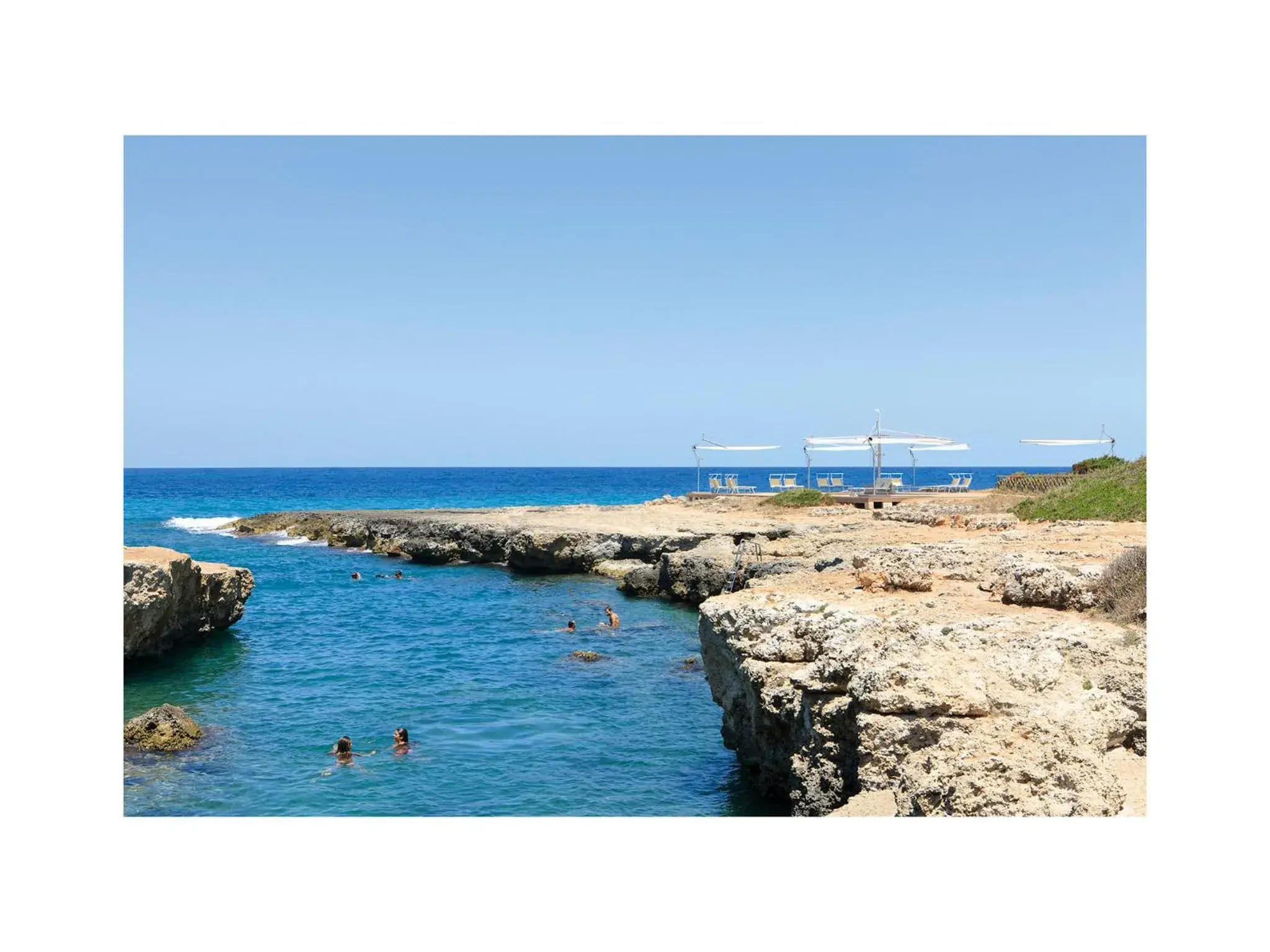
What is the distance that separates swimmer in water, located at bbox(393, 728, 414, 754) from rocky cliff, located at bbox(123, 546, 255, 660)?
6259 mm

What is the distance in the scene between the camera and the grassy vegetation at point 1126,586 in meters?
A: 7.84

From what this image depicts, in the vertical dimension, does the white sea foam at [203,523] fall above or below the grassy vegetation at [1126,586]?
below

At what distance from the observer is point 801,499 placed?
120ft

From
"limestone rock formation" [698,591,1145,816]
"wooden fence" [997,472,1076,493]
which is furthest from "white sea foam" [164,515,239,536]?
"limestone rock formation" [698,591,1145,816]

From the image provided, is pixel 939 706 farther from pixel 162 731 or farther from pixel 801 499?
pixel 801 499

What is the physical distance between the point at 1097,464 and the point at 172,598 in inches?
1233

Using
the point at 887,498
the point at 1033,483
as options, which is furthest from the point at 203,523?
the point at 1033,483

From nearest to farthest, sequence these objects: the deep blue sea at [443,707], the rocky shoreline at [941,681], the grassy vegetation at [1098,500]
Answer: the rocky shoreline at [941,681] → the deep blue sea at [443,707] → the grassy vegetation at [1098,500]

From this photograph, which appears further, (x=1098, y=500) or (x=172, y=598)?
(x=1098, y=500)

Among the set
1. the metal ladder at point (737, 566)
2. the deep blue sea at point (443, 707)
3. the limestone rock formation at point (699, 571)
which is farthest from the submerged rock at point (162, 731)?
the limestone rock formation at point (699, 571)

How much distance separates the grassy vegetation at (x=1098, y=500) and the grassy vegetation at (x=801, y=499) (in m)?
10.9

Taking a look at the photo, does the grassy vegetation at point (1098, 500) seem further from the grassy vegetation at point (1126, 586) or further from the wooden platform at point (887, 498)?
the grassy vegetation at point (1126, 586)
